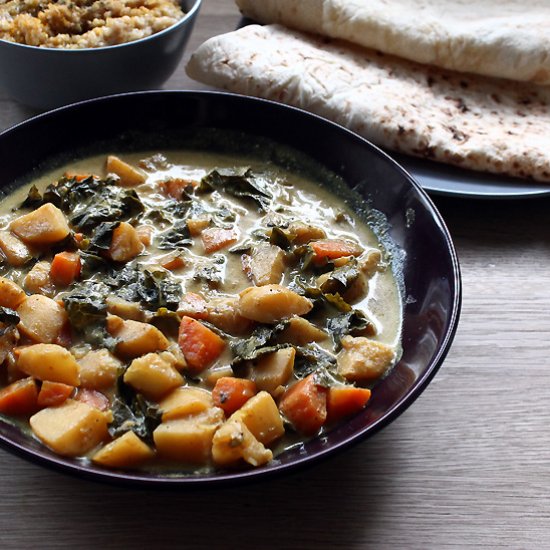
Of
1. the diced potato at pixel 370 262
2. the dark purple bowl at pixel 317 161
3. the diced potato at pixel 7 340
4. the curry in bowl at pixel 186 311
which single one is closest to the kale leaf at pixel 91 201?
the curry in bowl at pixel 186 311

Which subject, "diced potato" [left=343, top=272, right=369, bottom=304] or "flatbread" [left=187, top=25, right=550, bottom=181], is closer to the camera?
"diced potato" [left=343, top=272, right=369, bottom=304]

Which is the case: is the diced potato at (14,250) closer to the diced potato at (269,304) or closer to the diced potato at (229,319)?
the diced potato at (229,319)

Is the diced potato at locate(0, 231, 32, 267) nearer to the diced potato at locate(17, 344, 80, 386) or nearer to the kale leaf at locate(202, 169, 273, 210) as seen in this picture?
the diced potato at locate(17, 344, 80, 386)

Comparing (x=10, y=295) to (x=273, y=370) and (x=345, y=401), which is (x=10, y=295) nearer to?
(x=273, y=370)

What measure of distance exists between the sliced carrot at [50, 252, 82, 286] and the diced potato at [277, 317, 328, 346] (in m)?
0.94

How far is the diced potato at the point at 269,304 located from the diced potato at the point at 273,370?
19 cm

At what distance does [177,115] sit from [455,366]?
1884 mm

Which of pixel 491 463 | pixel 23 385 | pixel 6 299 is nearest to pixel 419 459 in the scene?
pixel 491 463

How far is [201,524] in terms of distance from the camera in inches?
101

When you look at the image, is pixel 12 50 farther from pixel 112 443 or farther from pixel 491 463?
pixel 491 463

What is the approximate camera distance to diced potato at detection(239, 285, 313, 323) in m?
2.92

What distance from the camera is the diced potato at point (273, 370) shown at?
107 inches

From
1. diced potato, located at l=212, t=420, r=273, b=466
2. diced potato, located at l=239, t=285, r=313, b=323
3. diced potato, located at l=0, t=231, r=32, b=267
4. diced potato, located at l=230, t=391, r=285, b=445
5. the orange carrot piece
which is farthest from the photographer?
the orange carrot piece

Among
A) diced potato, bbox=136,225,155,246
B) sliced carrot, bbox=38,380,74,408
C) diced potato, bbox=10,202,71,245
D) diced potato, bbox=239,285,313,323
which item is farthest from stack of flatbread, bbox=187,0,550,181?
sliced carrot, bbox=38,380,74,408
